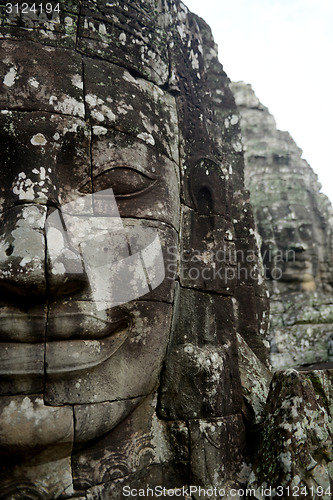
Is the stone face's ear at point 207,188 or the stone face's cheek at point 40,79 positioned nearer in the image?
the stone face's cheek at point 40,79

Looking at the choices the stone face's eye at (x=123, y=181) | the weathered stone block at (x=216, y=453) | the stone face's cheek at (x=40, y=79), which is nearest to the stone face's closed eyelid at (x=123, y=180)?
the stone face's eye at (x=123, y=181)

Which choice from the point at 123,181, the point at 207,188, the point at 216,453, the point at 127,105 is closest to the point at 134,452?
the point at 216,453

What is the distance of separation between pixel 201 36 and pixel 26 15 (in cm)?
166

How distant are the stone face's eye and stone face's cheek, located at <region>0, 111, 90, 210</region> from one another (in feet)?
0.26

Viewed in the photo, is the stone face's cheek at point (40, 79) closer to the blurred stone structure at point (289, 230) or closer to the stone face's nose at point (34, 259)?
the stone face's nose at point (34, 259)

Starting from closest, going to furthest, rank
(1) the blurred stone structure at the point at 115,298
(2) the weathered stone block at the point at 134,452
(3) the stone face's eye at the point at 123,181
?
(1) the blurred stone structure at the point at 115,298, (2) the weathered stone block at the point at 134,452, (3) the stone face's eye at the point at 123,181

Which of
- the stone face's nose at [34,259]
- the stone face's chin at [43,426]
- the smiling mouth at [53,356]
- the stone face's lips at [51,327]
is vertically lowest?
the stone face's chin at [43,426]

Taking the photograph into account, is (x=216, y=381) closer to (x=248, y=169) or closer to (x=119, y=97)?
(x=119, y=97)

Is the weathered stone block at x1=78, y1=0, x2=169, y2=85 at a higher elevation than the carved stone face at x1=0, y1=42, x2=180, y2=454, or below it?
higher

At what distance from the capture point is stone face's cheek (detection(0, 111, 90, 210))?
220 centimetres

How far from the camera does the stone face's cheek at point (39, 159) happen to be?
2.20 metres

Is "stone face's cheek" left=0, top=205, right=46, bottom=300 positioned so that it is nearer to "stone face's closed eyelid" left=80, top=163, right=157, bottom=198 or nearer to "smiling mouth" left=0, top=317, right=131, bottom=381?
"smiling mouth" left=0, top=317, right=131, bottom=381

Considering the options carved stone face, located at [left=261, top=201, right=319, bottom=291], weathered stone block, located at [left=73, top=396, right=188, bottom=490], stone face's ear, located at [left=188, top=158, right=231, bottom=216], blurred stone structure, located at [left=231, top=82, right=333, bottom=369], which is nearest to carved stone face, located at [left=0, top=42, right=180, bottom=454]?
weathered stone block, located at [left=73, top=396, right=188, bottom=490]

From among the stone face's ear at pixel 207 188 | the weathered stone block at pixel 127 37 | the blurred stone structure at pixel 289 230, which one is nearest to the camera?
the weathered stone block at pixel 127 37
